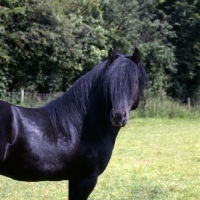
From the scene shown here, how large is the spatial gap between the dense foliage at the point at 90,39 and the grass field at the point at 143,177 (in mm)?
6961

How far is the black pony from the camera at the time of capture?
2.84 meters

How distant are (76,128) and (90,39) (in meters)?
15.3

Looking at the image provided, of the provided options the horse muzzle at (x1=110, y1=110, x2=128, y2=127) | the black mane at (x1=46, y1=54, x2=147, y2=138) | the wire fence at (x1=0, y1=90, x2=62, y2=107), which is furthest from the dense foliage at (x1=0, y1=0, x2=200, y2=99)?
the horse muzzle at (x1=110, y1=110, x2=128, y2=127)

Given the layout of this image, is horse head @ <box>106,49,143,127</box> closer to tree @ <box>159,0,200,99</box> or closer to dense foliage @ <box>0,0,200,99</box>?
dense foliage @ <box>0,0,200,99</box>

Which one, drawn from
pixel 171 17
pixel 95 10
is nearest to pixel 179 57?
pixel 171 17

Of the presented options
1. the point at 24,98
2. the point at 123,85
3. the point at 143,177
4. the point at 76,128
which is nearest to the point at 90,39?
the point at 24,98

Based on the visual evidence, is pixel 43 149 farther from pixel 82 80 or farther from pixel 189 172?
pixel 189 172

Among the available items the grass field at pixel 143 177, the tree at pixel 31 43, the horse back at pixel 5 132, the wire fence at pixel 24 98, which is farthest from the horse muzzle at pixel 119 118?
the tree at pixel 31 43

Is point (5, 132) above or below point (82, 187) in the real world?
above

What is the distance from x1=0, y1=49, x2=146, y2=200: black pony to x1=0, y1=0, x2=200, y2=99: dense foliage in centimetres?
1214

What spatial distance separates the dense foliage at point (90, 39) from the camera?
1536cm

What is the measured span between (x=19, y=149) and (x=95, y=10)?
58.0ft

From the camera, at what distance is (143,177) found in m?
6.02

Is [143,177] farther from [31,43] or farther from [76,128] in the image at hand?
[31,43]
